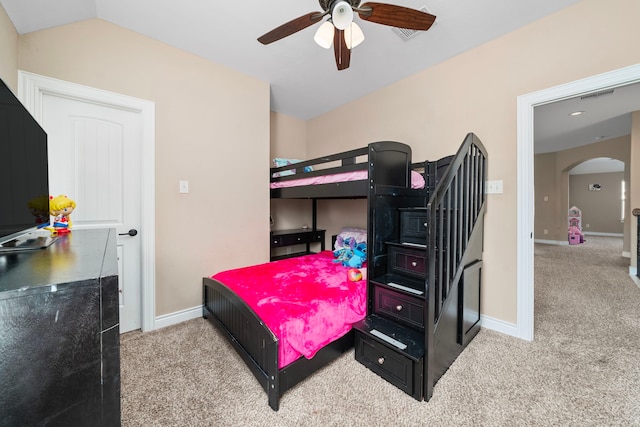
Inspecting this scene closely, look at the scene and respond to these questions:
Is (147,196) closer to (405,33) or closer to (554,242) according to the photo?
(405,33)

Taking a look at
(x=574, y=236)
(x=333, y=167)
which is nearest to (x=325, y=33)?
(x=333, y=167)

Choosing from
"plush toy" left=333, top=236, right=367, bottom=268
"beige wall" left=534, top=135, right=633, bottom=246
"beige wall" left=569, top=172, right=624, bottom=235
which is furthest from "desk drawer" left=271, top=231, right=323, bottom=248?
"beige wall" left=569, top=172, right=624, bottom=235

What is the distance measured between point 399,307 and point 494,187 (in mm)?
1437

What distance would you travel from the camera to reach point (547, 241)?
698 cm

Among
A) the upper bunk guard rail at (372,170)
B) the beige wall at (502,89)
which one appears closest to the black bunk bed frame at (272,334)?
the upper bunk guard rail at (372,170)

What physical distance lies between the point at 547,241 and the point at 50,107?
1001cm

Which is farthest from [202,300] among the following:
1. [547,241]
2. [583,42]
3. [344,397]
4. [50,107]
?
[547,241]

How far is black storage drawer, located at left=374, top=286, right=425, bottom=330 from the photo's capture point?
166cm

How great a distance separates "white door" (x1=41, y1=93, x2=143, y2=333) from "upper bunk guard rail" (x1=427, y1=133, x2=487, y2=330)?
245 centimetres

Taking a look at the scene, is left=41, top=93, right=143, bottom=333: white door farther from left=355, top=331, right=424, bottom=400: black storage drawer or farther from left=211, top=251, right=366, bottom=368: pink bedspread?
left=355, top=331, right=424, bottom=400: black storage drawer

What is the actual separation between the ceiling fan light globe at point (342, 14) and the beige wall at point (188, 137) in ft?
5.38

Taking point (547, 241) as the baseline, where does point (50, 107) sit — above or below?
above

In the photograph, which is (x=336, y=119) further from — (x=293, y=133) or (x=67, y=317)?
(x=67, y=317)

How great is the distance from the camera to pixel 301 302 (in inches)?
66.1
